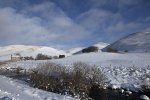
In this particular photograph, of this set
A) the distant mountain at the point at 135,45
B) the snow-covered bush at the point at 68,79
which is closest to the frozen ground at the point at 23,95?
the snow-covered bush at the point at 68,79

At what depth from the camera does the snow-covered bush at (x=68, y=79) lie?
71.0 feet

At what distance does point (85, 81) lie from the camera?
78.3ft

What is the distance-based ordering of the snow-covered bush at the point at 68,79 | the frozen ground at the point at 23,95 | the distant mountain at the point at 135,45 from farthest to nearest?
the distant mountain at the point at 135,45 < the snow-covered bush at the point at 68,79 < the frozen ground at the point at 23,95

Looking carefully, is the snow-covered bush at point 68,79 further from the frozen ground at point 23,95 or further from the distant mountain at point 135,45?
the distant mountain at point 135,45

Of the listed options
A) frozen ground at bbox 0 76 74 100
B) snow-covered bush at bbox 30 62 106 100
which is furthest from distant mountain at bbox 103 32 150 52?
frozen ground at bbox 0 76 74 100

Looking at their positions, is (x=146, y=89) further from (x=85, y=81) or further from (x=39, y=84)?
(x=39, y=84)

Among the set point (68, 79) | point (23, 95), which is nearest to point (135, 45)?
point (68, 79)

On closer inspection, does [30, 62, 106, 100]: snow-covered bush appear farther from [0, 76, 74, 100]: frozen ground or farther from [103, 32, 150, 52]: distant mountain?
[103, 32, 150, 52]: distant mountain

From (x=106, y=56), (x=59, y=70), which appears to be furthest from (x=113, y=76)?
(x=106, y=56)

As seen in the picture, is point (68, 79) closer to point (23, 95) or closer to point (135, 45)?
point (23, 95)

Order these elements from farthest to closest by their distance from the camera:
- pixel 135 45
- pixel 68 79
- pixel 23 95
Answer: pixel 135 45 → pixel 68 79 → pixel 23 95

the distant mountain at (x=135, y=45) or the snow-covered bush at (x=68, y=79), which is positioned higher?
the distant mountain at (x=135, y=45)

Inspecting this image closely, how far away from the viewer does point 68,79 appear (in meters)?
23.9

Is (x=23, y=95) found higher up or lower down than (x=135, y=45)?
lower down
